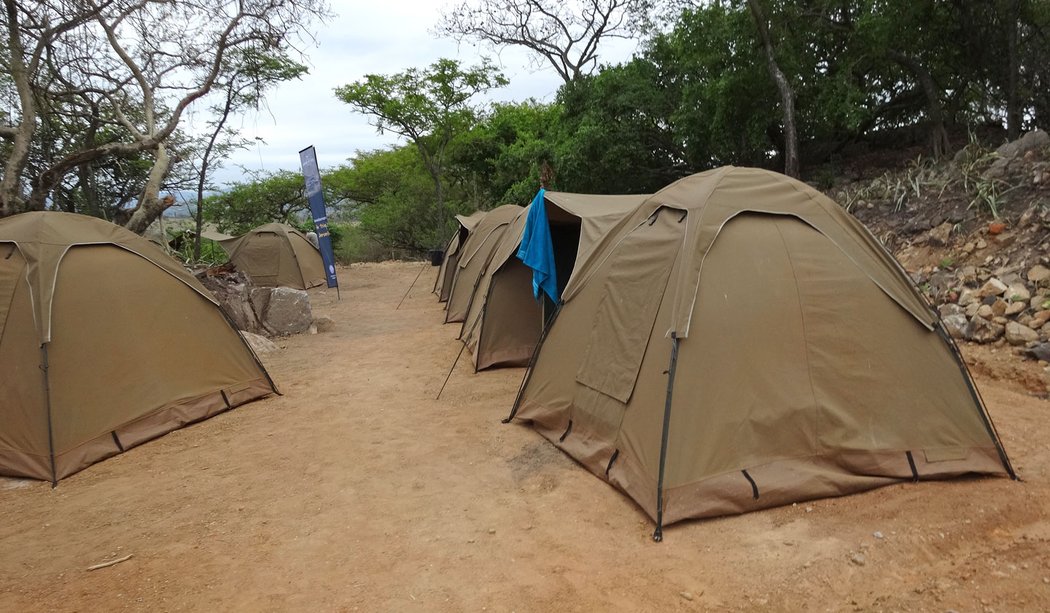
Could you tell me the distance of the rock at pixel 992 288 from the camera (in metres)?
6.48

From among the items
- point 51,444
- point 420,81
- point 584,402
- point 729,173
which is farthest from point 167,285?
point 420,81

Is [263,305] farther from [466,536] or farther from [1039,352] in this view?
[1039,352]

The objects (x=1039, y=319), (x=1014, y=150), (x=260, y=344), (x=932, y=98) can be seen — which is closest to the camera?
(x=1039, y=319)

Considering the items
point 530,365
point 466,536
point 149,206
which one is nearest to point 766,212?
point 530,365

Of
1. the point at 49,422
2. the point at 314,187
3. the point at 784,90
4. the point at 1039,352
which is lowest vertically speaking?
the point at 1039,352

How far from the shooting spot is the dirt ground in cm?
297

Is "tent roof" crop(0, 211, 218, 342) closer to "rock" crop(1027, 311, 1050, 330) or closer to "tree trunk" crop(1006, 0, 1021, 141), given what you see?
"rock" crop(1027, 311, 1050, 330)

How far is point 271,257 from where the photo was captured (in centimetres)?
1541

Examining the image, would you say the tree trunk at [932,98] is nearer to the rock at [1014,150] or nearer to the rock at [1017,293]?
the rock at [1014,150]

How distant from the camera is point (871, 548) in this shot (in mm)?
3166

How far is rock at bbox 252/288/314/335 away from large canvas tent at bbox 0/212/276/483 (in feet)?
11.9

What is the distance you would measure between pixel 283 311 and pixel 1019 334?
953 centimetres

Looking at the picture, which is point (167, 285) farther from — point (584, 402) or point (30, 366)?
point (584, 402)

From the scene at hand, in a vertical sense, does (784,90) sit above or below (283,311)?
above
